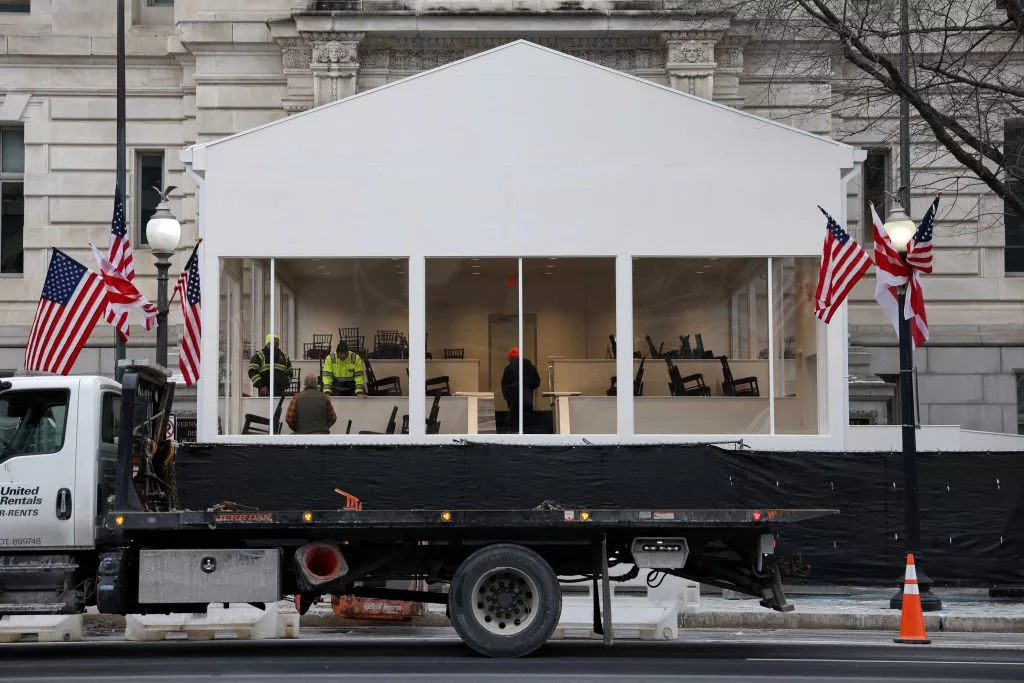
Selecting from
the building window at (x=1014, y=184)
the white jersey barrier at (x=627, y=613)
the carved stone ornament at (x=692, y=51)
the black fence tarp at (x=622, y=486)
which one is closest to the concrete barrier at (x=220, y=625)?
the white jersey barrier at (x=627, y=613)

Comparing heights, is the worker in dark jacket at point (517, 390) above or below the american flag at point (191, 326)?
below

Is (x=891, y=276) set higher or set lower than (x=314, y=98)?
lower

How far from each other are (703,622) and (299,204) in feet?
29.3

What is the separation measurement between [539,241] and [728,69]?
11430mm

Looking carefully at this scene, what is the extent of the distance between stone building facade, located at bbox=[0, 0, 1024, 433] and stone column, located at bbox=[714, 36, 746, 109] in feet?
0.12

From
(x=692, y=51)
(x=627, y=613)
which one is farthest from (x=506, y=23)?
(x=627, y=613)

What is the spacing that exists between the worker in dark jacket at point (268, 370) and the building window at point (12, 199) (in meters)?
14.0

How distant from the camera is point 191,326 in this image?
70.6 feet

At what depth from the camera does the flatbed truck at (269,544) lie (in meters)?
12.8

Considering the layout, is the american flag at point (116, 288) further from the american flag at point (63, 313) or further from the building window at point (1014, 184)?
the building window at point (1014, 184)

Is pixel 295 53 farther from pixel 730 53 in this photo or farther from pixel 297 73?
pixel 730 53

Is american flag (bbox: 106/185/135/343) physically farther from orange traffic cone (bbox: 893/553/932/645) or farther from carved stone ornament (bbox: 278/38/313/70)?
orange traffic cone (bbox: 893/553/932/645)

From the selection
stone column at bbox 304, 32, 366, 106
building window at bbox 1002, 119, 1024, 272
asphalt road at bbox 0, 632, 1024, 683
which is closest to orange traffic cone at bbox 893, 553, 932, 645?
asphalt road at bbox 0, 632, 1024, 683

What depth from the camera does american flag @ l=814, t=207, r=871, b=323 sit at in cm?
2036
